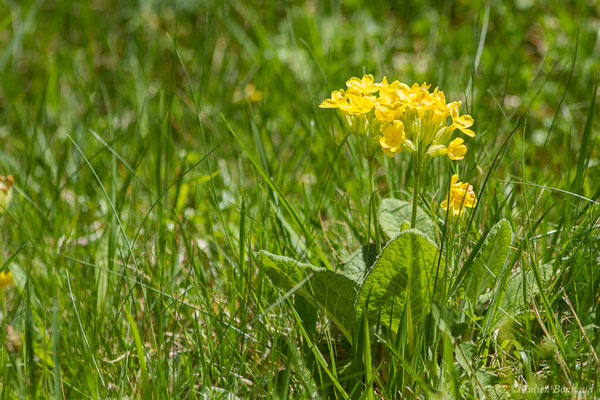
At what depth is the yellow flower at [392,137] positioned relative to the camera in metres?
1.56

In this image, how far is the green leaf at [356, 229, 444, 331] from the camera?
1468mm

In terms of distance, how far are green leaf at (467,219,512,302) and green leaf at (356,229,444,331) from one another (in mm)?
116

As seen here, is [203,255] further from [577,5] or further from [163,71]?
[577,5]

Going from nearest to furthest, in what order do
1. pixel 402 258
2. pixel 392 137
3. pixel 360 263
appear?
pixel 402 258 → pixel 392 137 → pixel 360 263

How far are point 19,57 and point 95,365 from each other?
2.97 metres

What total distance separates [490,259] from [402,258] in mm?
271

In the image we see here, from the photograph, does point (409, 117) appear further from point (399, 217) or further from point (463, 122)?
point (399, 217)

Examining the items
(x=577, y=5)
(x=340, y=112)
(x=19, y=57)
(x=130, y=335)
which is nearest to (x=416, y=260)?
(x=340, y=112)

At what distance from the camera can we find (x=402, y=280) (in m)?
1.54

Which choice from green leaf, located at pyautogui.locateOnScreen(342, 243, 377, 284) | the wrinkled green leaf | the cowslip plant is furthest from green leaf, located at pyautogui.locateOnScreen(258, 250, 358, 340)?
the wrinkled green leaf

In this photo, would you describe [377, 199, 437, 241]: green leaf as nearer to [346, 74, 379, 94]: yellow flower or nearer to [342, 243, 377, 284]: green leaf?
[342, 243, 377, 284]: green leaf

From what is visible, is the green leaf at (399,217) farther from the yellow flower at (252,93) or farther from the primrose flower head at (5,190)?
the yellow flower at (252,93)

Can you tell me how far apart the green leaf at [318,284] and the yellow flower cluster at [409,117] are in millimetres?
337

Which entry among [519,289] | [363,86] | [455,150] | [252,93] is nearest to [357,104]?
[363,86]
